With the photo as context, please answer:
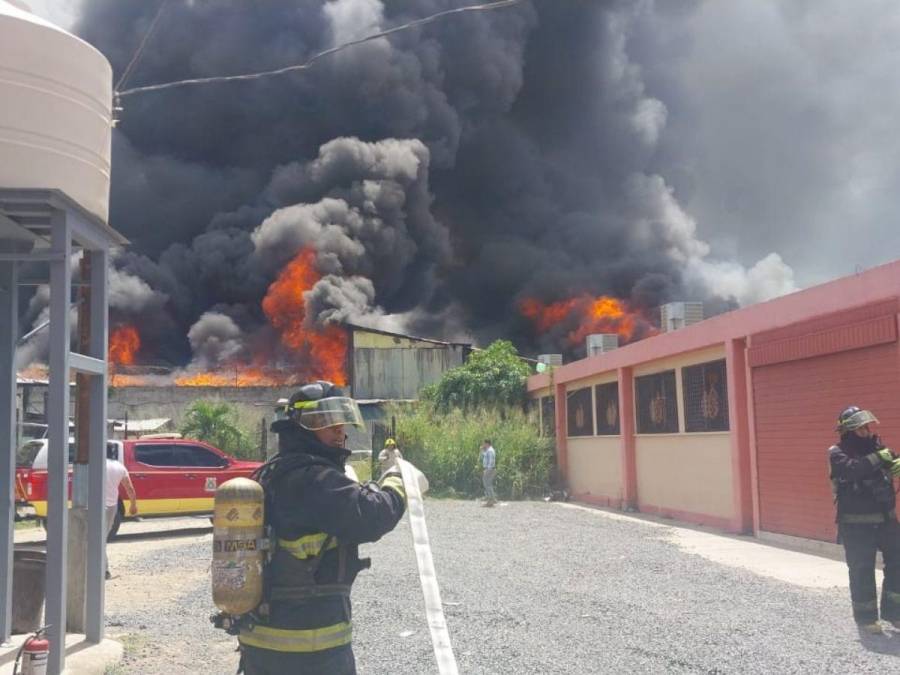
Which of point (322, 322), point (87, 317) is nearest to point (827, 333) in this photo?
point (87, 317)

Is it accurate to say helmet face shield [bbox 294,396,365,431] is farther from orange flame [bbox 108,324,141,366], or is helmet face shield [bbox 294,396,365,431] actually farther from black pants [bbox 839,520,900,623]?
orange flame [bbox 108,324,141,366]

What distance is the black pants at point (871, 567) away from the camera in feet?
21.6

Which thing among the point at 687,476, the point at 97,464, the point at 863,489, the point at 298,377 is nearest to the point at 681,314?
the point at 687,476

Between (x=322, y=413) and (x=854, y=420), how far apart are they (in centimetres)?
483

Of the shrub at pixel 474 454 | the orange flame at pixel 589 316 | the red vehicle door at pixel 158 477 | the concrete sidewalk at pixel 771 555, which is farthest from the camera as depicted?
the orange flame at pixel 589 316

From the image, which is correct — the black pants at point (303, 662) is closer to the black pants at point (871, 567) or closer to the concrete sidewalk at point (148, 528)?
the black pants at point (871, 567)

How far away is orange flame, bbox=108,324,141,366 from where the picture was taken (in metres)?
41.0

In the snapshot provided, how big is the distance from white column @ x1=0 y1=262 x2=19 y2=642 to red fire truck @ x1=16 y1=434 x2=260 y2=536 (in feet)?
28.5

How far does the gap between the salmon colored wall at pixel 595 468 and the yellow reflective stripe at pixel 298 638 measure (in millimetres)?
15500

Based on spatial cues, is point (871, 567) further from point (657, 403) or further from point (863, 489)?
point (657, 403)

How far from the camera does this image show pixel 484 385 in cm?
2475

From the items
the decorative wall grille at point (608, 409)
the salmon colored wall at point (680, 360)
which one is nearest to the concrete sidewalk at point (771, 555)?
the salmon colored wall at point (680, 360)

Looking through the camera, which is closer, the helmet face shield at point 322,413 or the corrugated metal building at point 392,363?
the helmet face shield at point 322,413

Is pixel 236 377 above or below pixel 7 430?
above
